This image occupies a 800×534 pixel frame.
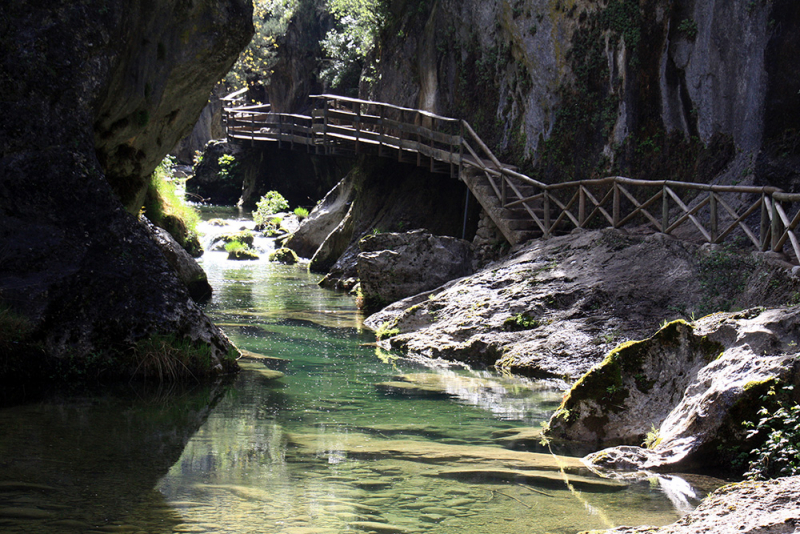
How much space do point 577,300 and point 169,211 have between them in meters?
12.9

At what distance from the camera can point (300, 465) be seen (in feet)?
17.8

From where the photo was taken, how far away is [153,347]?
8180 millimetres

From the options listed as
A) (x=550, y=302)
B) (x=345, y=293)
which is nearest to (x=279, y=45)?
(x=345, y=293)

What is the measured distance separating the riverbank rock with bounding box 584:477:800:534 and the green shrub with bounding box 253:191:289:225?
85.0 feet

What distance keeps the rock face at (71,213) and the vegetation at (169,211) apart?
8.67m

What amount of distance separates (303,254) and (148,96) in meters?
13.3

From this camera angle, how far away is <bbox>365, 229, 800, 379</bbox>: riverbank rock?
31.4 feet

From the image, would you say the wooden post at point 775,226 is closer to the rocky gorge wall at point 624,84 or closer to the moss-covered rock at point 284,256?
the rocky gorge wall at point 624,84

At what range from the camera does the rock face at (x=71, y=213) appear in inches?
316

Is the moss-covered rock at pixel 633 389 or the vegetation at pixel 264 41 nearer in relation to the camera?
the moss-covered rock at pixel 633 389

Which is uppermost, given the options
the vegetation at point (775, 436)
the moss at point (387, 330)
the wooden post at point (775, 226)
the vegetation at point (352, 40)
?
the vegetation at point (352, 40)

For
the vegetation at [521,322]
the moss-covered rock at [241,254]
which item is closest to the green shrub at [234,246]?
the moss-covered rock at [241,254]

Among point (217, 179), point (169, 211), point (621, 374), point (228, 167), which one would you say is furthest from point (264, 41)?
point (621, 374)

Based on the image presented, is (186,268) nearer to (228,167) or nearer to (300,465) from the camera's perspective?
(300,465)
